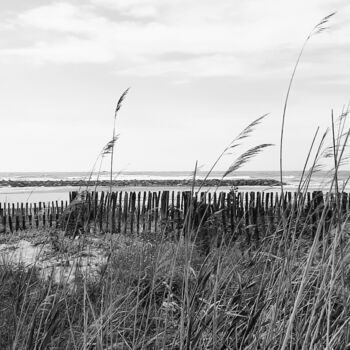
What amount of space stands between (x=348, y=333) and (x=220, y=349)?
1.60 feet

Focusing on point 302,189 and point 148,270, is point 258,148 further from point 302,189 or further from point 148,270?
point 148,270

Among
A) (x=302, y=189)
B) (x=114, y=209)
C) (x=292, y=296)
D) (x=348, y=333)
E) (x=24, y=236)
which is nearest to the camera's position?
(x=348, y=333)

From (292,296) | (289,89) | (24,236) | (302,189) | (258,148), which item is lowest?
(24,236)

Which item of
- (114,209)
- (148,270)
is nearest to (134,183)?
(114,209)

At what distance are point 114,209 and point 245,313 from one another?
841 cm

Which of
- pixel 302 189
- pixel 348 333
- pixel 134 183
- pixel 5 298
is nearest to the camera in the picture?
pixel 348 333

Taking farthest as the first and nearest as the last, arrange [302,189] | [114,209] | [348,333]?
[114,209] → [302,189] → [348,333]

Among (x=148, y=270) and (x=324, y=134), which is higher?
(x=324, y=134)

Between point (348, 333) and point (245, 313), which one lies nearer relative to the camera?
point (348, 333)

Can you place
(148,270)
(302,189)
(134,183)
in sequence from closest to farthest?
(302,189) → (148,270) → (134,183)

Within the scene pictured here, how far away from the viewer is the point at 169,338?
101 inches

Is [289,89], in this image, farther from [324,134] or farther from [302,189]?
[302,189]

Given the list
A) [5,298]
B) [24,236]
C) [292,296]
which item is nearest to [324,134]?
[292,296]

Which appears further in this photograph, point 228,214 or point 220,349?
point 228,214
